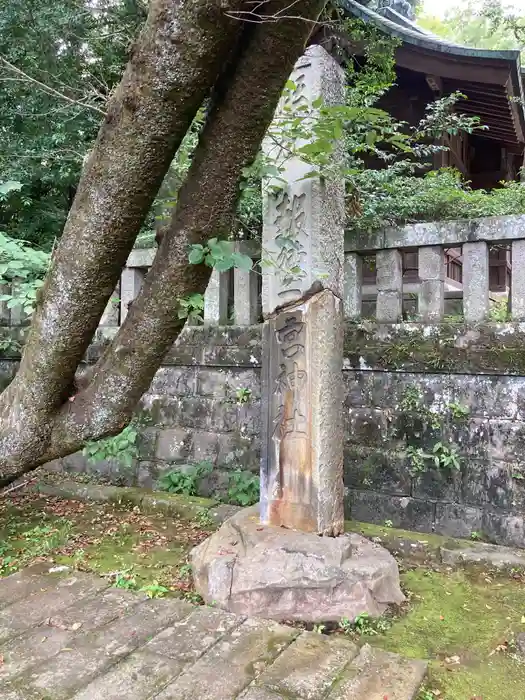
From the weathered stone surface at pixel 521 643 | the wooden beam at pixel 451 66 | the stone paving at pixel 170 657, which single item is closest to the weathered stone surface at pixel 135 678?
the stone paving at pixel 170 657

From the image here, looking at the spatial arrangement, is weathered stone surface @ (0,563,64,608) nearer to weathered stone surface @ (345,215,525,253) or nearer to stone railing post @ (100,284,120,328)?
stone railing post @ (100,284,120,328)

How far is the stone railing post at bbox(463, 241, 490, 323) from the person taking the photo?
12.7 feet

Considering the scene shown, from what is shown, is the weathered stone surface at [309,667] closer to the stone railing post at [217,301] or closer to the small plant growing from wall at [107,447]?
the small plant growing from wall at [107,447]

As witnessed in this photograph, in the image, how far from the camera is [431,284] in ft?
13.4

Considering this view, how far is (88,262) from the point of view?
239cm

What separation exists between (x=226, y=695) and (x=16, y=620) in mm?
1274

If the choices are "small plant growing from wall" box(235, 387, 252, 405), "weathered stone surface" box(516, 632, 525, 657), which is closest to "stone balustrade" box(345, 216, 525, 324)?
"small plant growing from wall" box(235, 387, 252, 405)

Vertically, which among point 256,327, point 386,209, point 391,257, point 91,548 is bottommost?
point 91,548

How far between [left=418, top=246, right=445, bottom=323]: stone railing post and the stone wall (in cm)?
14

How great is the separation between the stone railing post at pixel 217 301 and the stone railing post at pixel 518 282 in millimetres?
2471

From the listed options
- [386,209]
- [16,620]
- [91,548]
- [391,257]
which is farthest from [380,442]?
[16,620]

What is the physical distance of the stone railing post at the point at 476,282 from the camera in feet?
12.7

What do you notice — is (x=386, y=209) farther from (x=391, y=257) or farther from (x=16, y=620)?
(x=16, y=620)

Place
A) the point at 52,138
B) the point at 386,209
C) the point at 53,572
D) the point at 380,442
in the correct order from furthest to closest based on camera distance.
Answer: the point at 52,138 → the point at 386,209 → the point at 380,442 → the point at 53,572
